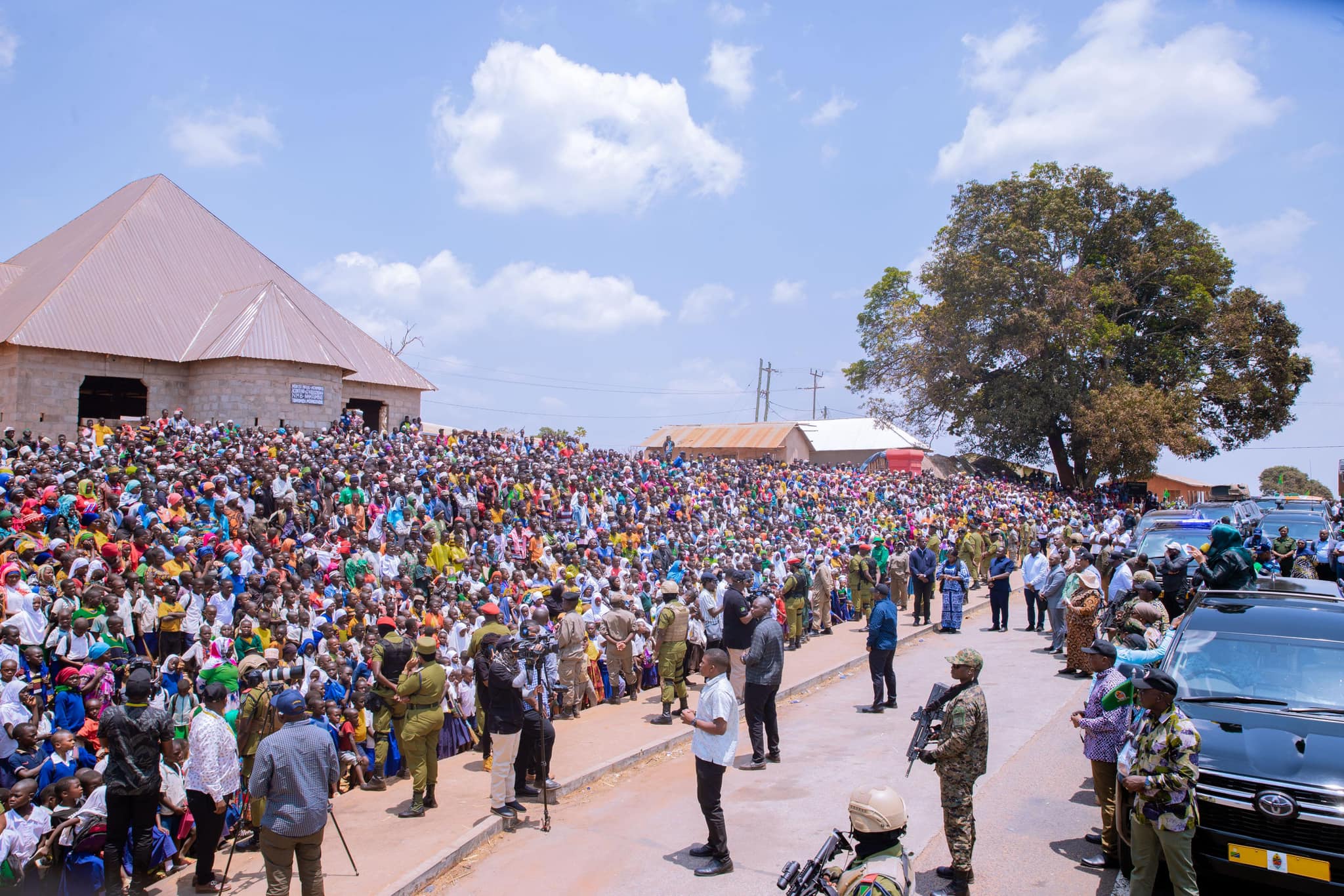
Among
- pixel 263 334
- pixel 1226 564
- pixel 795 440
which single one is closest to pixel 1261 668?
pixel 1226 564

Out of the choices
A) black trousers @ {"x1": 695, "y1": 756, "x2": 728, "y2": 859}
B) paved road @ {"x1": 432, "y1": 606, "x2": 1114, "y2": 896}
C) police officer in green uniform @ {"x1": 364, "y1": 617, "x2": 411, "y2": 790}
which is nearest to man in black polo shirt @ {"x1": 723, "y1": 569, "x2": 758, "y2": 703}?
paved road @ {"x1": 432, "y1": 606, "x2": 1114, "y2": 896}

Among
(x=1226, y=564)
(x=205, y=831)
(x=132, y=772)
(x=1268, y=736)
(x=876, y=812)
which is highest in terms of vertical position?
(x=1226, y=564)

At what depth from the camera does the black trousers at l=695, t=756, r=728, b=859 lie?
19.0ft

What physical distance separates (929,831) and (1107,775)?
137 centimetres

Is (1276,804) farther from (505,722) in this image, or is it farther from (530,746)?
(530,746)

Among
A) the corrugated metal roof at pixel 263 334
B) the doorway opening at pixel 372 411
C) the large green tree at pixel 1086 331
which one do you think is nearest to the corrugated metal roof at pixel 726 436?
the large green tree at pixel 1086 331

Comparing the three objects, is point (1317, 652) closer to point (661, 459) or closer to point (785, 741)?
point (785, 741)

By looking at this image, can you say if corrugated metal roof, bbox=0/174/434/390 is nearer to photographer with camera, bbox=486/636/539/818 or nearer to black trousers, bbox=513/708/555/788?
black trousers, bbox=513/708/555/788

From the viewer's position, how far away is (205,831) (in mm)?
5668

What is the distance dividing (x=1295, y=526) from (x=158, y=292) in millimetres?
29901

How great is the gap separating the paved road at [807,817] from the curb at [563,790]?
92 mm

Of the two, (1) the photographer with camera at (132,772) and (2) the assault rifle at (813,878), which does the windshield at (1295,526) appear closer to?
(2) the assault rifle at (813,878)

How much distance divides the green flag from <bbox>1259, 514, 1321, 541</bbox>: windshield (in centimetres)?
1351

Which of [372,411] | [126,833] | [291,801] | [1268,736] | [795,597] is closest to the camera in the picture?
[1268,736]
